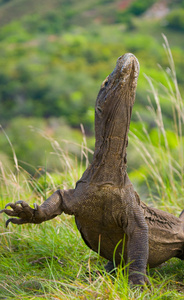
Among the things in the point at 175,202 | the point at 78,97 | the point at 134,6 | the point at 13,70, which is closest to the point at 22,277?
the point at 175,202

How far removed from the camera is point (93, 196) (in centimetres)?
298

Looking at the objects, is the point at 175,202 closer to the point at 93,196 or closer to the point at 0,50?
the point at 93,196

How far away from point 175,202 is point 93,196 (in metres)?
2.15

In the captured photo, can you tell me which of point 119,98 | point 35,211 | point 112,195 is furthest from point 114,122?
point 35,211

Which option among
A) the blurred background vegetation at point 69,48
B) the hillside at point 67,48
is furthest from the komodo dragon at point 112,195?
the hillside at point 67,48

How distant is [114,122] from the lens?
2.90 meters

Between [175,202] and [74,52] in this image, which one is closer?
[175,202]

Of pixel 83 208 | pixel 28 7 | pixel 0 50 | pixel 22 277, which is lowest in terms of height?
pixel 22 277

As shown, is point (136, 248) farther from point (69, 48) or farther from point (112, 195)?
point (69, 48)

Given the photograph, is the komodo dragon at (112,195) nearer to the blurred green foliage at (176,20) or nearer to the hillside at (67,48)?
the hillside at (67,48)

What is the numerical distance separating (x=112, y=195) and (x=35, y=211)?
466mm

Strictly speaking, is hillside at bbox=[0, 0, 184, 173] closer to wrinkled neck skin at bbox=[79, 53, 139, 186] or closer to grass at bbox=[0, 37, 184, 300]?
grass at bbox=[0, 37, 184, 300]

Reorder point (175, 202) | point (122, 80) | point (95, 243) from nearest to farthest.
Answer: point (122, 80) → point (95, 243) → point (175, 202)

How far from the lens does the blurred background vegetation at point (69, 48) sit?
76.4ft
